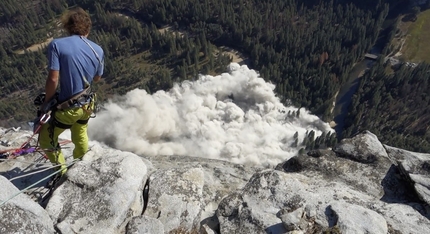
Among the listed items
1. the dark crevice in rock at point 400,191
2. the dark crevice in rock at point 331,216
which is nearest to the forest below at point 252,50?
the dark crevice in rock at point 400,191

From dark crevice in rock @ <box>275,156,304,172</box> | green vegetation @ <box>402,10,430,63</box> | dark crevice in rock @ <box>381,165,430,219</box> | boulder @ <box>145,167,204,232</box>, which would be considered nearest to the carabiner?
boulder @ <box>145,167,204,232</box>

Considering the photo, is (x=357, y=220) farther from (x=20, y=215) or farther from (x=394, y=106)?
(x=394, y=106)

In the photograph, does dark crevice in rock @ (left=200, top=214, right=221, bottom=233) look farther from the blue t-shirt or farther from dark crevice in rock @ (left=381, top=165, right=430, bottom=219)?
dark crevice in rock @ (left=381, top=165, right=430, bottom=219)

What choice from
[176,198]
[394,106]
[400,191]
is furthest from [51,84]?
[394,106]

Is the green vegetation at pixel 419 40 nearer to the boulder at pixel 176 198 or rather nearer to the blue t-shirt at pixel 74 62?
the boulder at pixel 176 198

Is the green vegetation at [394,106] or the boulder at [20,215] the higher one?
the boulder at [20,215]
